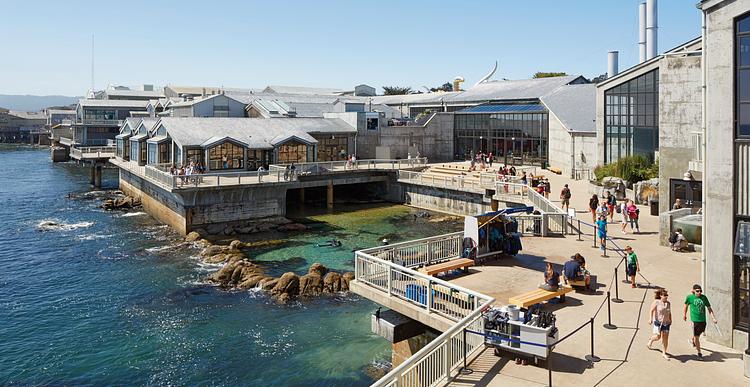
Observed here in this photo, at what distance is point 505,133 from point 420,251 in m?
39.7

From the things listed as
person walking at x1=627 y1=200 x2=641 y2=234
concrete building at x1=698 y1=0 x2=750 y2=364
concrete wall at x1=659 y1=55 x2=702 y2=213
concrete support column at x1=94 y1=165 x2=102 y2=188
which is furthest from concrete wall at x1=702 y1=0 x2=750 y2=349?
concrete support column at x1=94 y1=165 x2=102 y2=188

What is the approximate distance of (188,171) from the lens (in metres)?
40.8

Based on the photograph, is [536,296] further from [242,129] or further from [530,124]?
[530,124]

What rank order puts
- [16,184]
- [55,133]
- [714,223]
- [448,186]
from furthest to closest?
[55,133], [16,184], [448,186], [714,223]

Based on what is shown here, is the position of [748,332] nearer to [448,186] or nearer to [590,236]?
[590,236]

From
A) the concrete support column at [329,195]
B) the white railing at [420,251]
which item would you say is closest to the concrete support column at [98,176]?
the concrete support column at [329,195]

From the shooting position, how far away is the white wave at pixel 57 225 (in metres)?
40.3

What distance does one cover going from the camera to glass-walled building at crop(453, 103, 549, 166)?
5200 cm

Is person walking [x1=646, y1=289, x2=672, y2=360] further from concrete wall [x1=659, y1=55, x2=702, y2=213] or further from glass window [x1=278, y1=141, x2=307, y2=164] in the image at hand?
glass window [x1=278, y1=141, x2=307, y2=164]

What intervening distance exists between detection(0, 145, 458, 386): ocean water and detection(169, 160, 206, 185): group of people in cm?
400

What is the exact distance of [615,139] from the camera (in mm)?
38969

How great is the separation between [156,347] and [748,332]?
17.3 meters

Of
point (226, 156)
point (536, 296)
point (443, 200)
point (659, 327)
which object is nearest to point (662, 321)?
point (659, 327)

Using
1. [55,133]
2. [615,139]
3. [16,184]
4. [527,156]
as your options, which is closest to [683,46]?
[615,139]
